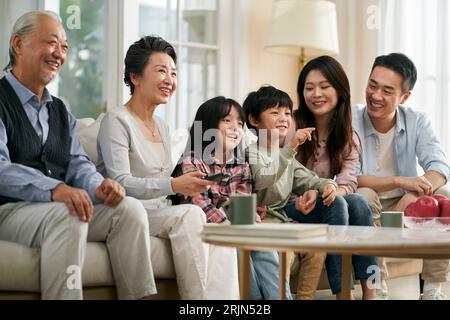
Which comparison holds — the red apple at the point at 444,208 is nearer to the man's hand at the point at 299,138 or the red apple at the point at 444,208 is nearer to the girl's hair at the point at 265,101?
the man's hand at the point at 299,138

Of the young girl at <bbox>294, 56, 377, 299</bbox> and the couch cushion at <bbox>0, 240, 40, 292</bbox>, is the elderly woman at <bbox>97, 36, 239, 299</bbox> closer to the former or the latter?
the couch cushion at <bbox>0, 240, 40, 292</bbox>

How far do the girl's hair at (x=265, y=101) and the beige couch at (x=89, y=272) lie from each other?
0.83m

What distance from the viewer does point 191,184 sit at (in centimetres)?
262

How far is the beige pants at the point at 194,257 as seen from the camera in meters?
2.58

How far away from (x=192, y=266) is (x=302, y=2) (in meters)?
2.49

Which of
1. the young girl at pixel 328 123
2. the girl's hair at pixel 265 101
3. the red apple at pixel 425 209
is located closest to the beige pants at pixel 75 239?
the red apple at pixel 425 209

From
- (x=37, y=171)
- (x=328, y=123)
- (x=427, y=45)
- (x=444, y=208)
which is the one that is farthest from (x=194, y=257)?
(x=427, y=45)

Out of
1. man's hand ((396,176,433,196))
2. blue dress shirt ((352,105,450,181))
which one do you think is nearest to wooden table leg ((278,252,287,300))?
man's hand ((396,176,433,196))

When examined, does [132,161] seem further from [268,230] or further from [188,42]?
[188,42]

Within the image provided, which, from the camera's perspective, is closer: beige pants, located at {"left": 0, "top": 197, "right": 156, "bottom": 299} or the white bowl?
beige pants, located at {"left": 0, "top": 197, "right": 156, "bottom": 299}

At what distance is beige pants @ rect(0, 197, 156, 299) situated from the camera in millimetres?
2254

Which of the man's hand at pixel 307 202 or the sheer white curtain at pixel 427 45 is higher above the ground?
the sheer white curtain at pixel 427 45

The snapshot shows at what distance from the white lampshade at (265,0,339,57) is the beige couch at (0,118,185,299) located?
2291 millimetres
